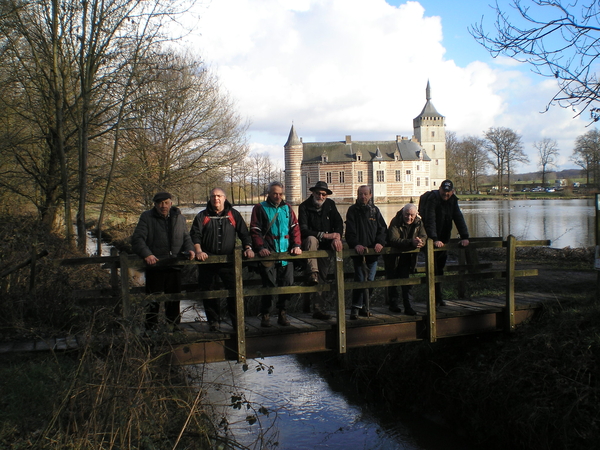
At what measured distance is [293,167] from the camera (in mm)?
94125

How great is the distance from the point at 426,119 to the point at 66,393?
4075 inches

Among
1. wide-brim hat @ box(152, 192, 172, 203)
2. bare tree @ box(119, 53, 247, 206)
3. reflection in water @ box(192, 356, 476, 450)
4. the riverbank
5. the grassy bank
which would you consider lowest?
reflection in water @ box(192, 356, 476, 450)

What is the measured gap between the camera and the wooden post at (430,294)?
6.54 meters

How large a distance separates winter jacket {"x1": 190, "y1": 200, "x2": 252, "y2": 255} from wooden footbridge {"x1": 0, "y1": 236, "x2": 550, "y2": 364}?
34cm

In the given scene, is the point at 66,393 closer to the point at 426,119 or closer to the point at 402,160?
the point at 402,160

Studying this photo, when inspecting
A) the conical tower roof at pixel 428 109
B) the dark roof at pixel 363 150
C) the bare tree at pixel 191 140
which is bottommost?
the bare tree at pixel 191 140

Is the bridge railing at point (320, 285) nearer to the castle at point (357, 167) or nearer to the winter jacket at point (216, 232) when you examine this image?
the winter jacket at point (216, 232)

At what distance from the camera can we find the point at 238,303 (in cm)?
579

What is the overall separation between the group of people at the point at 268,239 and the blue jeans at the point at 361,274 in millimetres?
13

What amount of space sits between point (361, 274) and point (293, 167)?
88168 millimetres

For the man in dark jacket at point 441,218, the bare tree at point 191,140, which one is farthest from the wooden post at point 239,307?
the bare tree at point 191,140

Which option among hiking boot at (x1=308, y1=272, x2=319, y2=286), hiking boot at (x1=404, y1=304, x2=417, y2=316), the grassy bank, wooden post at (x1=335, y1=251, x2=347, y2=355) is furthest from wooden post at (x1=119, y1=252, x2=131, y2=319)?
hiking boot at (x1=404, y1=304, x2=417, y2=316)

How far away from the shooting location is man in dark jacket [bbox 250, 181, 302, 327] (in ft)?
20.2

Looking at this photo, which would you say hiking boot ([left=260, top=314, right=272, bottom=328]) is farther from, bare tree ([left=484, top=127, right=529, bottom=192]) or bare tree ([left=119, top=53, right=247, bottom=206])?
bare tree ([left=484, top=127, right=529, bottom=192])
